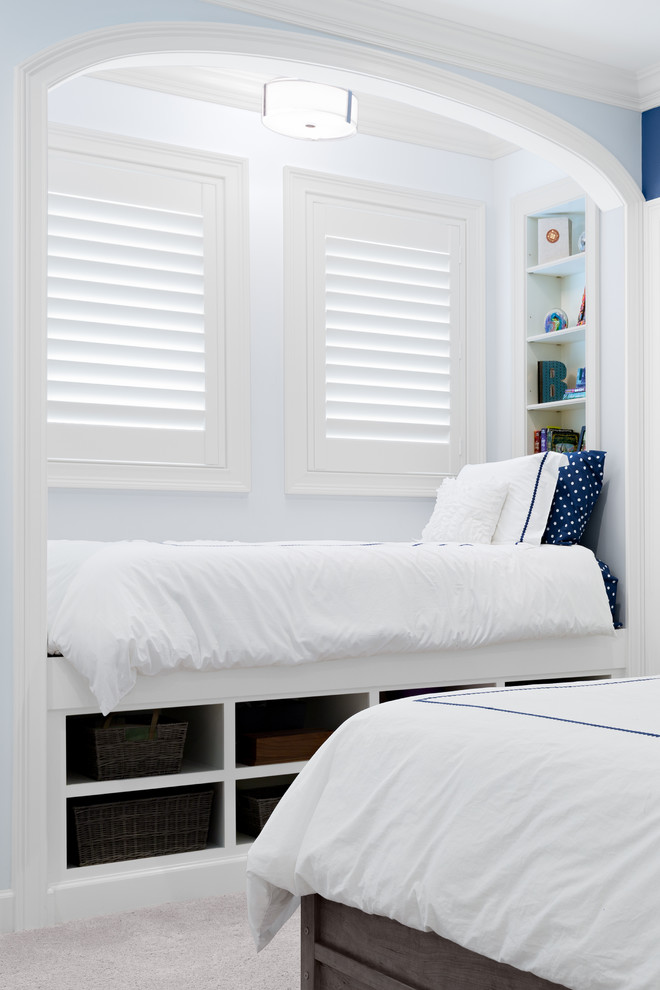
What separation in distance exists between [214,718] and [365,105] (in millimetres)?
2716

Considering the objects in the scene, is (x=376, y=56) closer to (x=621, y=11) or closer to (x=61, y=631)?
(x=621, y=11)

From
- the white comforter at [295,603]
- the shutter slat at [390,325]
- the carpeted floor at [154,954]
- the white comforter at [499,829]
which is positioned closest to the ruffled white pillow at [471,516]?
the white comforter at [295,603]

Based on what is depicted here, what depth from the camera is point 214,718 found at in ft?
10.3

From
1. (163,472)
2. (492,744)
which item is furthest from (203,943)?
(163,472)

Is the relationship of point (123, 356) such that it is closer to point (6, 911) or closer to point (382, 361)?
point (382, 361)

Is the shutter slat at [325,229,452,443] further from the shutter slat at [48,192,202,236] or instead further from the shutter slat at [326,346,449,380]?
the shutter slat at [48,192,202,236]

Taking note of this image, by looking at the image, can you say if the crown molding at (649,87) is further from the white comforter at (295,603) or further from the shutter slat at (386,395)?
the white comforter at (295,603)

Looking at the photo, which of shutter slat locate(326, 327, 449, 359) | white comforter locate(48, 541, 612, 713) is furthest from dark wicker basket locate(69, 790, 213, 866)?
shutter slat locate(326, 327, 449, 359)

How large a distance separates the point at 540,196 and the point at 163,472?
2.04 meters

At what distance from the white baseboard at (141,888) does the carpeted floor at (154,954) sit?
0.04 meters

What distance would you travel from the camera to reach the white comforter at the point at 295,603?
2.83 m

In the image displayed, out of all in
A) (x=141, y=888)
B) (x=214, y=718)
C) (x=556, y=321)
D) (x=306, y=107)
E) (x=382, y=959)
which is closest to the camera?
(x=382, y=959)

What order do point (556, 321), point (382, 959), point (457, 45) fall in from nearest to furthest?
point (382, 959), point (457, 45), point (556, 321)

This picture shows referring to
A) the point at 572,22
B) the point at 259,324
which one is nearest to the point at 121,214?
the point at 259,324
